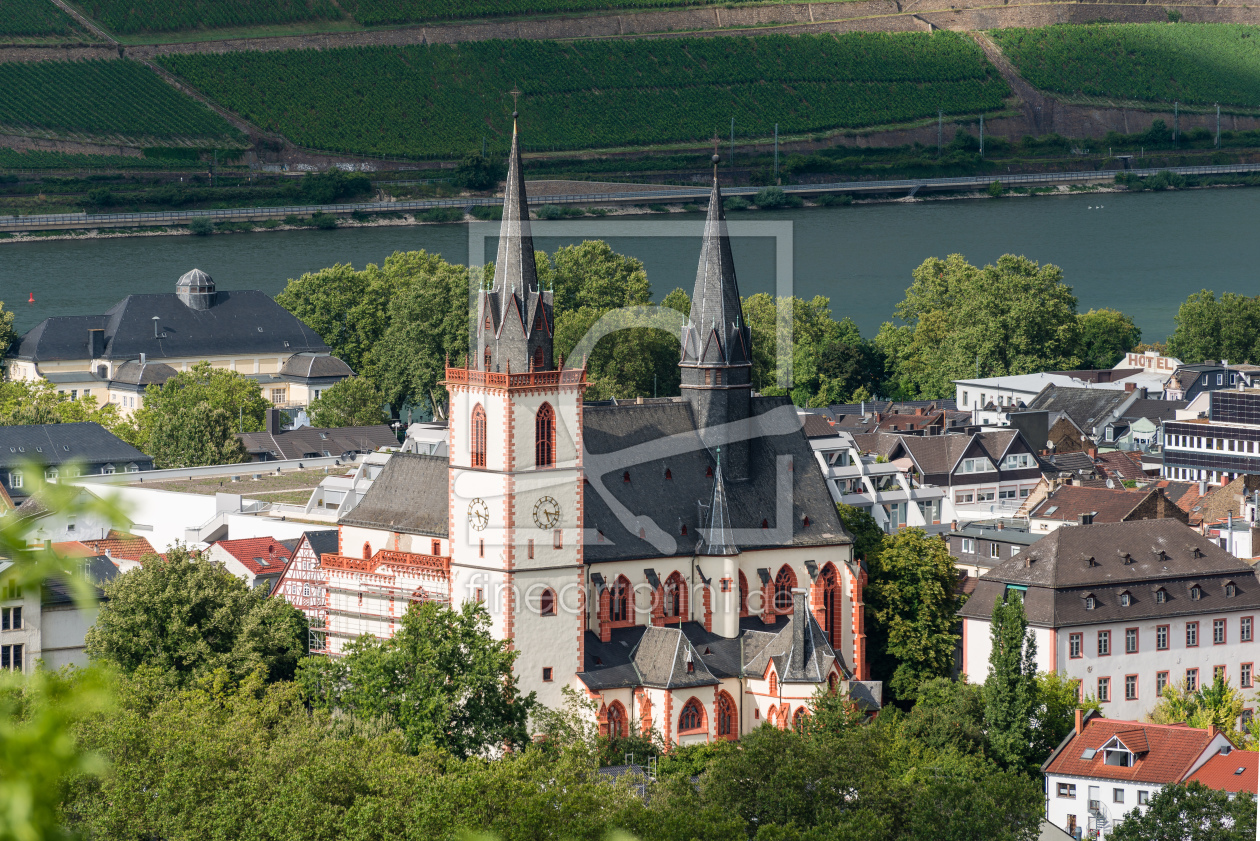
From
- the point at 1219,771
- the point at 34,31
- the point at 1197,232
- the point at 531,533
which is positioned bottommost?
the point at 1219,771

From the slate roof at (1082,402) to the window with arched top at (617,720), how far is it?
2146 inches

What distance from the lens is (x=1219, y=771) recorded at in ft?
138

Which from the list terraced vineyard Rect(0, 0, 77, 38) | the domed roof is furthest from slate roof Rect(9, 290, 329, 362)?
terraced vineyard Rect(0, 0, 77, 38)

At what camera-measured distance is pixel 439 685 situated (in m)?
40.5

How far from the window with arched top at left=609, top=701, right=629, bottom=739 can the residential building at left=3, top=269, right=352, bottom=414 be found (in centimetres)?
6054

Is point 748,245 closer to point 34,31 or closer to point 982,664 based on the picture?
point 34,31

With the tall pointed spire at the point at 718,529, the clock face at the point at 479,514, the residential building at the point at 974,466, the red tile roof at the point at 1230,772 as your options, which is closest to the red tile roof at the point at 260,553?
the clock face at the point at 479,514

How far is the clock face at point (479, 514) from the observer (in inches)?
1785

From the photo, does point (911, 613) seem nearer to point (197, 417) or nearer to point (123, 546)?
point (123, 546)

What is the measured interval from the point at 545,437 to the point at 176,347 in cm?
6635

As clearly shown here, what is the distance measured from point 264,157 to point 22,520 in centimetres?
18839

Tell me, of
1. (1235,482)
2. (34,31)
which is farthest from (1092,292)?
(34,31)

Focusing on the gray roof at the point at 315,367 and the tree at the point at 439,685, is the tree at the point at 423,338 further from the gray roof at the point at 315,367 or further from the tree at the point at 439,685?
the tree at the point at 439,685

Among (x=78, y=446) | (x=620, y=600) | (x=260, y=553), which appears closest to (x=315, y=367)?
(x=78, y=446)
